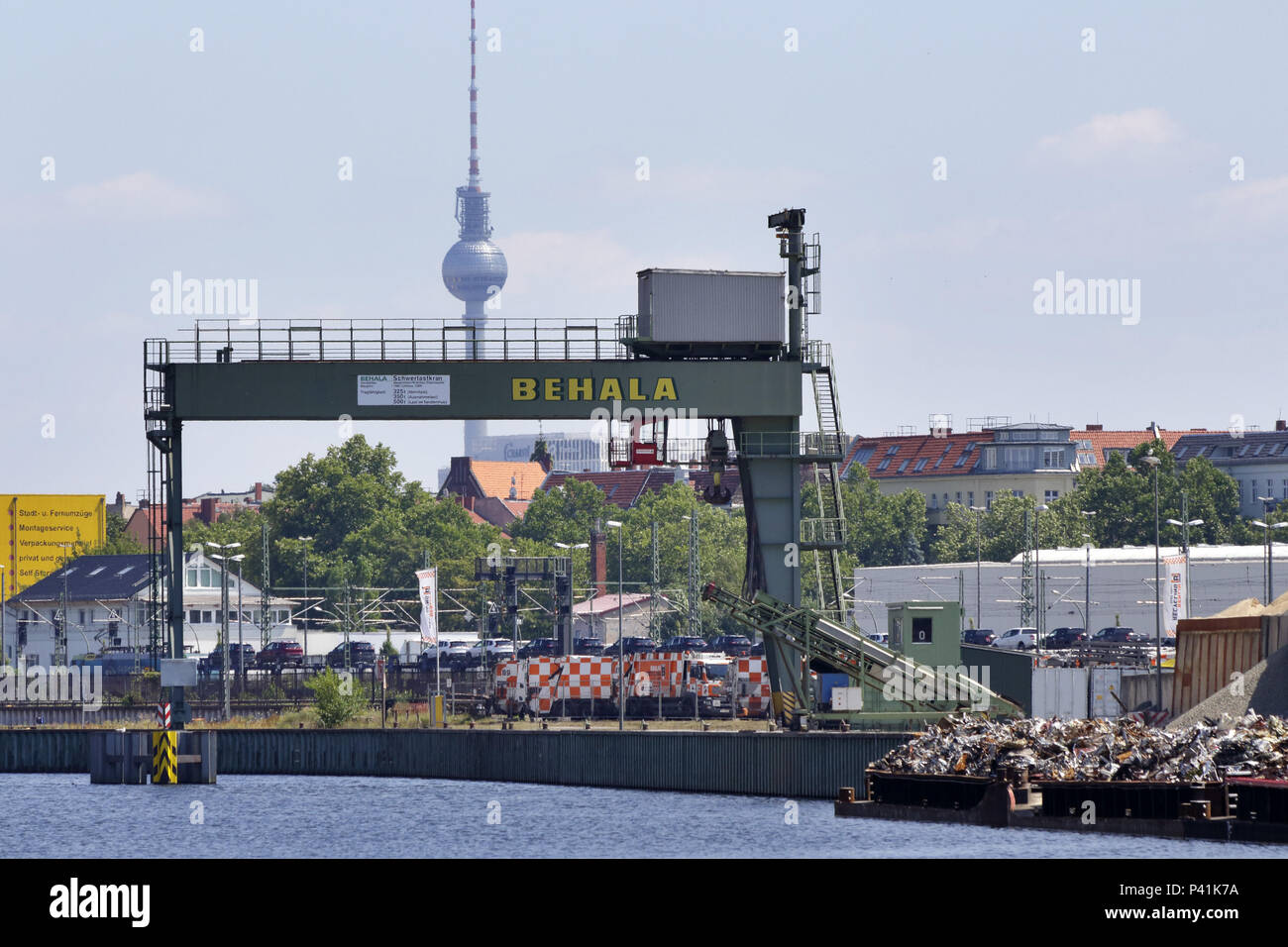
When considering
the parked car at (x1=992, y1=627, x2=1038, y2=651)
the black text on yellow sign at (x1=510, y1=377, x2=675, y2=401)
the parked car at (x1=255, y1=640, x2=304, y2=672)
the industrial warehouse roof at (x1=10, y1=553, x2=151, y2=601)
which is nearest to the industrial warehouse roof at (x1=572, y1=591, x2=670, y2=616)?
the industrial warehouse roof at (x1=10, y1=553, x2=151, y2=601)

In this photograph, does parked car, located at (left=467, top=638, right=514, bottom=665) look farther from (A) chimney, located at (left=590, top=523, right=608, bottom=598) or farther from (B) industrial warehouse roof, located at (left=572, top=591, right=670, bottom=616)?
(A) chimney, located at (left=590, top=523, right=608, bottom=598)

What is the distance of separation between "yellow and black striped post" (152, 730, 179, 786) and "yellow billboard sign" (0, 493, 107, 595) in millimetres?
128606

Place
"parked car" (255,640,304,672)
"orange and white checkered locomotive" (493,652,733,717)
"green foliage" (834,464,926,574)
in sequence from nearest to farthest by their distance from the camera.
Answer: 1. "orange and white checkered locomotive" (493,652,733,717)
2. "parked car" (255,640,304,672)
3. "green foliage" (834,464,926,574)

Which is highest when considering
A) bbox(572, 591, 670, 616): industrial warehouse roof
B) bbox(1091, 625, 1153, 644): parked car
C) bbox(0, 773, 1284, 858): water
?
bbox(572, 591, 670, 616): industrial warehouse roof

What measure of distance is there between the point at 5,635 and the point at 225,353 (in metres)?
97.9

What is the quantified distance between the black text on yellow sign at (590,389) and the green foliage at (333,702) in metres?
16.4

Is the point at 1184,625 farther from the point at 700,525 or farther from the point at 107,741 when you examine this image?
the point at 700,525

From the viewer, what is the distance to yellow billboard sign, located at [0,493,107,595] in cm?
18988

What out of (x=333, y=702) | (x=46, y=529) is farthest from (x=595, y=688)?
(x=46, y=529)

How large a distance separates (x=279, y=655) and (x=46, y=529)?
88608mm

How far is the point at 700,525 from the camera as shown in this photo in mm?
178625

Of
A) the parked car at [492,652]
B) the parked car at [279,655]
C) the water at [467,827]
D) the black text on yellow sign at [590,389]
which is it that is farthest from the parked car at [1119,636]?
the water at [467,827]
